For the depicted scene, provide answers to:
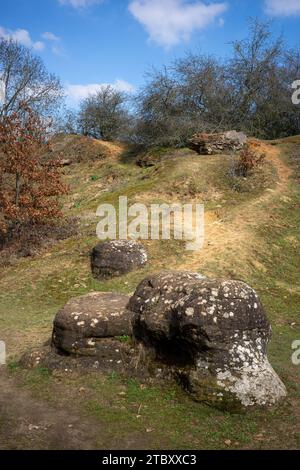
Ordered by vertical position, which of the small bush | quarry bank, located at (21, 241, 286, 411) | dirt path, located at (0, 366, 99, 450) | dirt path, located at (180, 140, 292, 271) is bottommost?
dirt path, located at (0, 366, 99, 450)

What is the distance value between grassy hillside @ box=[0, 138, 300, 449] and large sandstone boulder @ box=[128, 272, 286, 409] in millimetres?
298

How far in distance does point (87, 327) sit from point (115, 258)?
22.5 ft

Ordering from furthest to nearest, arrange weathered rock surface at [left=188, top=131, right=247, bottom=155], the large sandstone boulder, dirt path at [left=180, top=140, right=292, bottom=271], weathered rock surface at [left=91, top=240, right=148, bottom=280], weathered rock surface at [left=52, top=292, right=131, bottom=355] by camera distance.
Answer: weathered rock surface at [left=188, top=131, right=247, bottom=155] → dirt path at [left=180, top=140, right=292, bottom=271] → weathered rock surface at [left=91, top=240, right=148, bottom=280] → weathered rock surface at [left=52, top=292, right=131, bottom=355] → the large sandstone boulder

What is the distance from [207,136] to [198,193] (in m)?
6.19

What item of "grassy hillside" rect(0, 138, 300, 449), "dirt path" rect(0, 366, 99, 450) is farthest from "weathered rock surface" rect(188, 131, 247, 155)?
"dirt path" rect(0, 366, 99, 450)

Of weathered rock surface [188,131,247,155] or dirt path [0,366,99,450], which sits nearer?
→ dirt path [0,366,99,450]

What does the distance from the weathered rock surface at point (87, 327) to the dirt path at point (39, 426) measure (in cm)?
121

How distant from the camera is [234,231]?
17.2 meters

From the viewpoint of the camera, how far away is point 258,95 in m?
32.8

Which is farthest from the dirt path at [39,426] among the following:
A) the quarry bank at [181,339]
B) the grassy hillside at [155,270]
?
the quarry bank at [181,339]

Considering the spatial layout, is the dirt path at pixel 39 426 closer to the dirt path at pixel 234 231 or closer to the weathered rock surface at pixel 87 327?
the weathered rock surface at pixel 87 327

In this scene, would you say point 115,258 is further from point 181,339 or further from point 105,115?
point 105,115

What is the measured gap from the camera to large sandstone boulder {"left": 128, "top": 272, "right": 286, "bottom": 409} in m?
6.75

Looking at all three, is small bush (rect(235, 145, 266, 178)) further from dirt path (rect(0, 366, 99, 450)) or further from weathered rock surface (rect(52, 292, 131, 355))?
dirt path (rect(0, 366, 99, 450))
